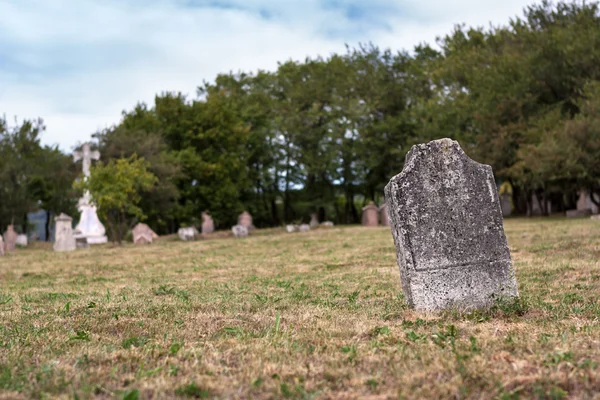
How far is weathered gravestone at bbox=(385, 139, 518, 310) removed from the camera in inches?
256

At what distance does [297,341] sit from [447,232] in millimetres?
2323

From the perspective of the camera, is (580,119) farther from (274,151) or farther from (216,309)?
(216,309)

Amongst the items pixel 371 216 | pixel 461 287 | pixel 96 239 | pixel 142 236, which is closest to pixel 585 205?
pixel 371 216

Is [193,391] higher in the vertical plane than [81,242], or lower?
lower

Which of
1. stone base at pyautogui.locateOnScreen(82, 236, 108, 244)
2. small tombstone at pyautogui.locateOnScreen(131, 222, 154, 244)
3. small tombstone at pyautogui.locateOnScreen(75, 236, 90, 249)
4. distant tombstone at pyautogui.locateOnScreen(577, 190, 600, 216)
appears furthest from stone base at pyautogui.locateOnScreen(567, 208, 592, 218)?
small tombstone at pyautogui.locateOnScreen(75, 236, 90, 249)

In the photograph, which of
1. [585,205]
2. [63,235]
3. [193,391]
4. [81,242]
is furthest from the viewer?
[585,205]

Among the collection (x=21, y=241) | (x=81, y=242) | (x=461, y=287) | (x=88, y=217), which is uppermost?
(x=88, y=217)

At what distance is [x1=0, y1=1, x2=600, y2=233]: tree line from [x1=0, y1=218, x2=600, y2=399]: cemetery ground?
22928mm

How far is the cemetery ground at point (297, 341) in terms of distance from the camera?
12.6 ft

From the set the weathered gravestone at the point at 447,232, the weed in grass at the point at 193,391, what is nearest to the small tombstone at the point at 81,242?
the weathered gravestone at the point at 447,232

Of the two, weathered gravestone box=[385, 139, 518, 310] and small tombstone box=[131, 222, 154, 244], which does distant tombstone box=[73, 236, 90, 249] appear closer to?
A: small tombstone box=[131, 222, 154, 244]

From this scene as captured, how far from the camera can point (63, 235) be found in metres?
24.5

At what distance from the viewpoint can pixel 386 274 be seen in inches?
427

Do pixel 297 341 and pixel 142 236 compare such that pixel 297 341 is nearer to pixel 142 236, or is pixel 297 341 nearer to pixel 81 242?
pixel 81 242
